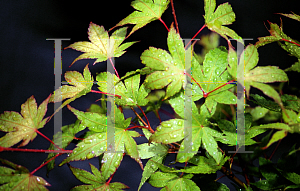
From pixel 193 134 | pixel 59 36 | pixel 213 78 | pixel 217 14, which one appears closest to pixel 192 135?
pixel 193 134

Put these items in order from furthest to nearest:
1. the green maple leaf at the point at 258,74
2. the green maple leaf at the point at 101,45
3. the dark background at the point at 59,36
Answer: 1. the dark background at the point at 59,36
2. the green maple leaf at the point at 101,45
3. the green maple leaf at the point at 258,74

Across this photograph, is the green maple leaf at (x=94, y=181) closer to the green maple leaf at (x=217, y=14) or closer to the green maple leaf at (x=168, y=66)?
the green maple leaf at (x=168, y=66)

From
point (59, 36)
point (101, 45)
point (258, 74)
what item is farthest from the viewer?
point (59, 36)

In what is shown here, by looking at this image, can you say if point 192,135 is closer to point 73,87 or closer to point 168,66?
point 168,66

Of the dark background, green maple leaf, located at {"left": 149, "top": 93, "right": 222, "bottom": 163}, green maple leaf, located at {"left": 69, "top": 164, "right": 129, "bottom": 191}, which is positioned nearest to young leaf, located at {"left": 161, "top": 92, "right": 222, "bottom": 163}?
green maple leaf, located at {"left": 149, "top": 93, "right": 222, "bottom": 163}

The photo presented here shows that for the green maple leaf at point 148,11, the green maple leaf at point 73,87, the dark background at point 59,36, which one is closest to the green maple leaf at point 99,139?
the green maple leaf at point 73,87

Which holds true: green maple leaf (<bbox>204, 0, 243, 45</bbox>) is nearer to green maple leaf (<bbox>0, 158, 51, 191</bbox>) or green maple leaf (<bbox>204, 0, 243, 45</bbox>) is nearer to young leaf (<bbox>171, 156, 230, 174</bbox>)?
young leaf (<bbox>171, 156, 230, 174</bbox>)
